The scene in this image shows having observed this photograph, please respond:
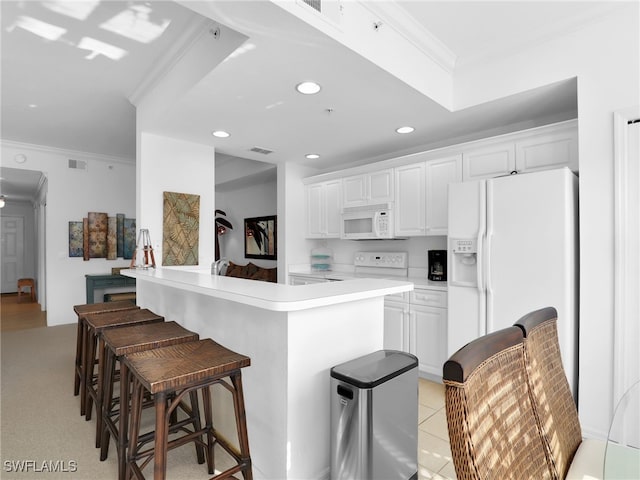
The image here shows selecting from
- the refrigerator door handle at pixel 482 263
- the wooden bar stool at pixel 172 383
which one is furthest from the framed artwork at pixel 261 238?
the wooden bar stool at pixel 172 383

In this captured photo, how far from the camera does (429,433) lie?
2330 mm

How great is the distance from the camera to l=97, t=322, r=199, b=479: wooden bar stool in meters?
1.79

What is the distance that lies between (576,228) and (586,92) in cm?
92

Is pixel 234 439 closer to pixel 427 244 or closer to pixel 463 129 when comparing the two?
pixel 427 244

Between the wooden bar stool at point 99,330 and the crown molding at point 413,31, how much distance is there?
254cm

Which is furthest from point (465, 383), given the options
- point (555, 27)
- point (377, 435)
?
point (555, 27)

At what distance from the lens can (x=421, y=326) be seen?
332cm

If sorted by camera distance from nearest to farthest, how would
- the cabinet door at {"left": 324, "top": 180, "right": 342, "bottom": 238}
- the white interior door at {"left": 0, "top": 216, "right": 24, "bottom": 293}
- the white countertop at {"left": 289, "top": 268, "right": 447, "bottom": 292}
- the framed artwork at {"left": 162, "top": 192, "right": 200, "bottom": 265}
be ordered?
the white countertop at {"left": 289, "top": 268, "right": 447, "bottom": 292} → the framed artwork at {"left": 162, "top": 192, "right": 200, "bottom": 265} → the cabinet door at {"left": 324, "top": 180, "right": 342, "bottom": 238} → the white interior door at {"left": 0, "top": 216, "right": 24, "bottom": 293}


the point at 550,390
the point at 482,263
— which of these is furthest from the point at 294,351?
the point at 482,263

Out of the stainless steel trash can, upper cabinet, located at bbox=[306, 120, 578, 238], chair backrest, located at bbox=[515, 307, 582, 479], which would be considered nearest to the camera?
chair backrest, located at bbox=[515, 307, 582, 479]

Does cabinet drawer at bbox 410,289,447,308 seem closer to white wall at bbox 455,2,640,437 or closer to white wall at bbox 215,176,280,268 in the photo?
white wall at bbox 455,2,640,437

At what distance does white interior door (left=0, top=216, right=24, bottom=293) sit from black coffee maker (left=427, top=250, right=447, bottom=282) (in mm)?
10778

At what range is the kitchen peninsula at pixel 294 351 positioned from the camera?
168 centimetres

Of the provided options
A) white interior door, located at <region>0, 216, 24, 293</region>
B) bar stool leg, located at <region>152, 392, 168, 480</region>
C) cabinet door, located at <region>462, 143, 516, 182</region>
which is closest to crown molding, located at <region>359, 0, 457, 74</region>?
cabinet door, located at <region>462, 143, 516, 182</region>
